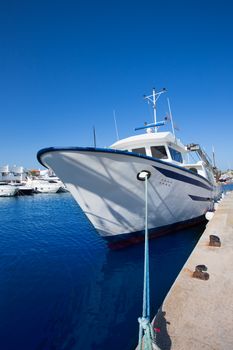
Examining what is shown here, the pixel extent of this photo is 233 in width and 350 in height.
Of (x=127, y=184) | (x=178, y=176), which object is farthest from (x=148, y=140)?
(x=127, y=184)

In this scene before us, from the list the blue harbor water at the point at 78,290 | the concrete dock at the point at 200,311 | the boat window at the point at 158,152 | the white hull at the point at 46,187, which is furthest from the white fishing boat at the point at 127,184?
the white hull at the point at 46,187

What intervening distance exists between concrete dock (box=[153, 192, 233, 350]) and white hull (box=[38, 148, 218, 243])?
10.1ft

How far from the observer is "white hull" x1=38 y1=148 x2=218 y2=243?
5.96 meters

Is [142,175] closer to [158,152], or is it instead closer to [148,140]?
Result: [148,140]

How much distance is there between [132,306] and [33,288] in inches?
109

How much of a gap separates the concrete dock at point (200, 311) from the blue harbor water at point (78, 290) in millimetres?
1233

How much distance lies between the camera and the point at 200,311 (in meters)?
2.88

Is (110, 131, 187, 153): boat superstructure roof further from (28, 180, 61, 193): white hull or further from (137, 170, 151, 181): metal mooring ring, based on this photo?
(28, 180, 61, 193): white hull

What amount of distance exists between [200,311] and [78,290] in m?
3.48

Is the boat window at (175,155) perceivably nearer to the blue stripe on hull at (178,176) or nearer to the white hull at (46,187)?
the blue stripe on hull at (178,176)

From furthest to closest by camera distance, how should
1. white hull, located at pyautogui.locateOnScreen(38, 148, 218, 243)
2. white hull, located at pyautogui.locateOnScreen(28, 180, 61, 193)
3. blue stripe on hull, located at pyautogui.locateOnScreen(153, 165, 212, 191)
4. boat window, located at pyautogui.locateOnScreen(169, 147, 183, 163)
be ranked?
white hull, located at pyautogui.locateOnScreen(28, 180, 61, 193) → boat window, located at pyautogui.locateOnScreen(169, 147, 183, 163) → blue stripe on hull, located at pyautogui.locateOnScreen(153, 165, 212, 191) → white hull, located at pyautogui.locateOnScreen(38, 148, 218, 243)

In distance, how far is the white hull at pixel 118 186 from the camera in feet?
19.6

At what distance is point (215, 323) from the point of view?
2.62 metres

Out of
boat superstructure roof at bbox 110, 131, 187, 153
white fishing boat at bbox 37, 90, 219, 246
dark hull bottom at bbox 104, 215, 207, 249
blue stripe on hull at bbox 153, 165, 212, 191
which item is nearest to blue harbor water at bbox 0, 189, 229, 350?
dark hull bottom at bbox 104, 215, 207, 249
